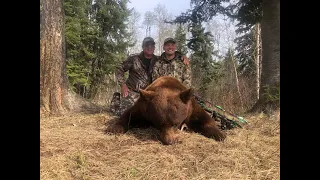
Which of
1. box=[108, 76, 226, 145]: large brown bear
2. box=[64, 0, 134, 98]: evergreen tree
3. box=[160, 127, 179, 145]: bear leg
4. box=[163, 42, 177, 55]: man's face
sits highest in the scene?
box=[64, 0, 134, 98]: evergreen tree

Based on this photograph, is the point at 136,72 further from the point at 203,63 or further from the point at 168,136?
the point at 203,63

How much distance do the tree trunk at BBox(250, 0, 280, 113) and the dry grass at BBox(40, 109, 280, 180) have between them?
242 cm

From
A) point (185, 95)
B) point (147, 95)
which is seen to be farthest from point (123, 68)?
point (185, 95)

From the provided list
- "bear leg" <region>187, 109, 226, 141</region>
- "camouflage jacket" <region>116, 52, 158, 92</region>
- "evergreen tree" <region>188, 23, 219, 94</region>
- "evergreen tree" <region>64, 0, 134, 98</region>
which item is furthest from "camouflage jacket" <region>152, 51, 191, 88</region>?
"evergreen tree" <region>64, 0, 134, 98</region>

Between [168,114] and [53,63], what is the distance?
4.11 m

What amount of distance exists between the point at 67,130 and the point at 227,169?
3196mm

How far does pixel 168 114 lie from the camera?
4191 mm

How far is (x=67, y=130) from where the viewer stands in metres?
5.22

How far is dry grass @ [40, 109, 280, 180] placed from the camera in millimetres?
3217

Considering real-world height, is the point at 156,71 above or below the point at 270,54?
below

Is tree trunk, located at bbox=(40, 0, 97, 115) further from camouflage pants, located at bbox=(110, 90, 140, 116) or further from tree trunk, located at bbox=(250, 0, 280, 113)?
tree trunk, located at bbox=(250, 0, 280, 113)

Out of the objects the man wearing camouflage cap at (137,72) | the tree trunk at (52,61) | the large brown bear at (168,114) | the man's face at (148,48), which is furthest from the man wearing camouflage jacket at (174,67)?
the tree trunk at (52,61)
